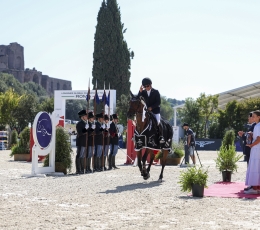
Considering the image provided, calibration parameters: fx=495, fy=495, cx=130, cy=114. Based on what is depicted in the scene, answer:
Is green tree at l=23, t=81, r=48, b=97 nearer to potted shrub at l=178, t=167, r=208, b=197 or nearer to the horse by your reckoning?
the horse

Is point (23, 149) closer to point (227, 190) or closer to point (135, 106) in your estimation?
point (135, 106)

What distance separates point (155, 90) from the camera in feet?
42.6

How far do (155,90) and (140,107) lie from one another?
988 mm

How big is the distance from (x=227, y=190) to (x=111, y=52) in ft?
177

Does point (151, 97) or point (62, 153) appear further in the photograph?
point (62, 153)

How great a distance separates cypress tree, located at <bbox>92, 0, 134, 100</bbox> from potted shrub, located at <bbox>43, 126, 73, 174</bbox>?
48.0 m

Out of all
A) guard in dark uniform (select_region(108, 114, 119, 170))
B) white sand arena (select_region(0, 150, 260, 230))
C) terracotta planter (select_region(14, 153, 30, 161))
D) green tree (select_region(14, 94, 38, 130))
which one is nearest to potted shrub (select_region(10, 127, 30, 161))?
terracotta planter (select_region(14, 153, 30, 161))

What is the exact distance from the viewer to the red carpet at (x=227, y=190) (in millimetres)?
9930

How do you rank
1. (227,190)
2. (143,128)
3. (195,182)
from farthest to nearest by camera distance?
(143,128) < (227,190) < (195,182)

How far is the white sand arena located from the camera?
661 cm

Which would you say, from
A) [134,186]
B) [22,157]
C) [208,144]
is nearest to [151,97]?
[134,186]

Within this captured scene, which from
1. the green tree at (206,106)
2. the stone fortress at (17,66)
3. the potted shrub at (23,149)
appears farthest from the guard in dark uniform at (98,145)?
the stone fortress at (17,66)

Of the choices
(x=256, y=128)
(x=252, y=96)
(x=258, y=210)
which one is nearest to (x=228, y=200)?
(x=258, y=210)

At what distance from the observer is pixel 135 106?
12.1 meters
